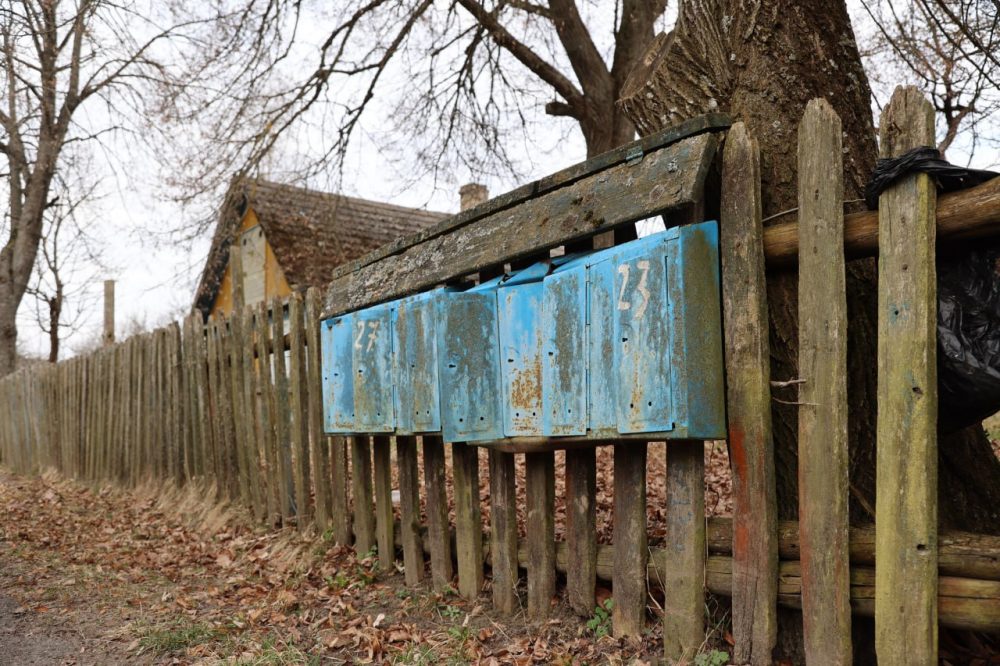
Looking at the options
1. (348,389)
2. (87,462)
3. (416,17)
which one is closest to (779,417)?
(348,389)

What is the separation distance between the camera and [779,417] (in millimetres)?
2938

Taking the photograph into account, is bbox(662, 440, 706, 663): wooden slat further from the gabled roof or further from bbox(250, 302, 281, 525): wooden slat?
the gabled roof

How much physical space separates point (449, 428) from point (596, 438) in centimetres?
92

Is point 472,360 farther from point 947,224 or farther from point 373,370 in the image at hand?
point 947,224

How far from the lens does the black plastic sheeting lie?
235 centimetres

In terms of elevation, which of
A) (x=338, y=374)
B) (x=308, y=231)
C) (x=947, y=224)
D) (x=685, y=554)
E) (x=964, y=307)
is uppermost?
(x=308, y=231)

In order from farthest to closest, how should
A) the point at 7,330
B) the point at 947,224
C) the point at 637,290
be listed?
the point at 7,330, the point at 637,290, the point at 947,224

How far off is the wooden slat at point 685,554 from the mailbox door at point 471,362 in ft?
3.07

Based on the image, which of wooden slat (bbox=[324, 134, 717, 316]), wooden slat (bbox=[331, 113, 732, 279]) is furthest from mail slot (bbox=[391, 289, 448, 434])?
wooden slat (bbox=[331, 113, 732, 279])

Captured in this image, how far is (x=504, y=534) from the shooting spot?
388cm

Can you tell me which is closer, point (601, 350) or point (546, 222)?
point (601, 350)

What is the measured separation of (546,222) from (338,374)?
1823mm

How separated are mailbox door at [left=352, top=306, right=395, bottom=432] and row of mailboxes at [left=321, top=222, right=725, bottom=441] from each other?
1cm

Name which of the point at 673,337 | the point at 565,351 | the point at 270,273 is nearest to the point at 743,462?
the point at 673,337
